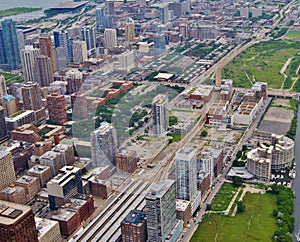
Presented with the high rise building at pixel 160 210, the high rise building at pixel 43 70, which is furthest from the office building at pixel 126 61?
the high rise building at pixel 160 210

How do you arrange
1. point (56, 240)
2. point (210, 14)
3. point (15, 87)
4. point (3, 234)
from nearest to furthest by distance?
1. point (3, 234)
2. point (56, 240)
3. point (15, 87)
4. point (210, 14)

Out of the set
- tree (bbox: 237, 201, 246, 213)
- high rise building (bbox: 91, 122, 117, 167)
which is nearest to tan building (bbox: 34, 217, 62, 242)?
high rise building (bbox: 91, 122, 117, 167)

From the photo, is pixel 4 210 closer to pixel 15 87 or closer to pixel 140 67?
pixel 15 87

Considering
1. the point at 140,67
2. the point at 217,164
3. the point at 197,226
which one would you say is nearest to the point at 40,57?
the point at 140,67

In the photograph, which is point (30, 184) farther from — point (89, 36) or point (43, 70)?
point (89, 36)

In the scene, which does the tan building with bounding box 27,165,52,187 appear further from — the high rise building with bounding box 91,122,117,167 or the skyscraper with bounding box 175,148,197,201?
the skyscraper with bounding box 175,148,197,201

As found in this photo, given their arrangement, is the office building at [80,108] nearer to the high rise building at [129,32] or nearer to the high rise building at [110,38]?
the high rise building at [110,38]

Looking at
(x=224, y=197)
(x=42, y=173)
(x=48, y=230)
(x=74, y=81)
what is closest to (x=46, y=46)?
(x=74, y=81)
